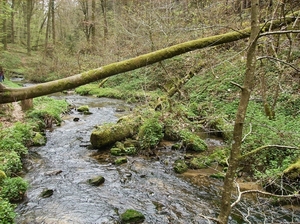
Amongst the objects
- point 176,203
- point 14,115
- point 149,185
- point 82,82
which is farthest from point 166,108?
point 14,115

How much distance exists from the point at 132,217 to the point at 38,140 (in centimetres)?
530

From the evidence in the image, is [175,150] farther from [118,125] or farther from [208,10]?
[208,10]

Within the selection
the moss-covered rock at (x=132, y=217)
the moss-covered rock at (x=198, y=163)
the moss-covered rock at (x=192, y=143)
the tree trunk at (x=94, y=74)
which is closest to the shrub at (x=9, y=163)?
the tree trunk at (x=94, y=74)

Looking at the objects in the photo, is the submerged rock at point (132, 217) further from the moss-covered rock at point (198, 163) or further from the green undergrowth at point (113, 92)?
the green undergrowth at point (113, 92)

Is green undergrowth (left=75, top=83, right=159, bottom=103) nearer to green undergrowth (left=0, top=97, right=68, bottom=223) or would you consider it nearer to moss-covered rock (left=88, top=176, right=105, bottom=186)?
green undergrowth (left=0, top=97, right=68, bottom=223)

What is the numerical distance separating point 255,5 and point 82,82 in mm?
3283

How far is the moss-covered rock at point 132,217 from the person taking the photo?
4.79 metres

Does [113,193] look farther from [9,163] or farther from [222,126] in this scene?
[222,126]

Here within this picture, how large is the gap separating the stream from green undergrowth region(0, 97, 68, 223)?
31cm

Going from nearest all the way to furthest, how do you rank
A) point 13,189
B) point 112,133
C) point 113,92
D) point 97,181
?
point 13,189
point 97,181
point 112,133
point 113,92

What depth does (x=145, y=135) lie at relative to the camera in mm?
A: 8219

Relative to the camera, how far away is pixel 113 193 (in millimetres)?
5859

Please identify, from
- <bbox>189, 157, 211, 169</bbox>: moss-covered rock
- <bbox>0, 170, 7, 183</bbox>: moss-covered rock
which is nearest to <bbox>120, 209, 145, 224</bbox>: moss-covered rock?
<bbox>189, 157, 211, 169</bbox>: moss-covered rock

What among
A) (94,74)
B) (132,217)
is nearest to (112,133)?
(132,217)
